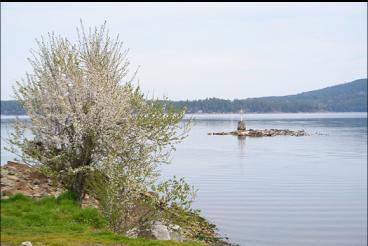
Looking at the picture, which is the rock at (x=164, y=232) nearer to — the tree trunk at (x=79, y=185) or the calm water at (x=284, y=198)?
the tree trunk at (x=79, y=185)

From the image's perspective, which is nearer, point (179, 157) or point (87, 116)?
point (87, 116)

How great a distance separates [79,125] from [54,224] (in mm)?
4081

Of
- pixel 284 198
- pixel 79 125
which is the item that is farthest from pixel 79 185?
pixel 284 198

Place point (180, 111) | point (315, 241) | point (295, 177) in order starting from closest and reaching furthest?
point (180, 111), point (315, 241), point (295, 177)

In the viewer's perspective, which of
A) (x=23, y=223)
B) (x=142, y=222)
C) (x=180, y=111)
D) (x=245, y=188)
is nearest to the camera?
(x=23, y=223)

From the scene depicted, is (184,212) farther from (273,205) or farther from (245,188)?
(245,188)

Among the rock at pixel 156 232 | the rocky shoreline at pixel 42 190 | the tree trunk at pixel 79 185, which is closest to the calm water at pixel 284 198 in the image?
the rocky shoreline at pixel 42 190

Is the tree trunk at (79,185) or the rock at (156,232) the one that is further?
the tree trunk at (79,185)

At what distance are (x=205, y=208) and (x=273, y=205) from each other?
4673mm

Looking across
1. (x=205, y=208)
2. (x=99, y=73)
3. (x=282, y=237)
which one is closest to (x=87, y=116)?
(x=99, y=73)

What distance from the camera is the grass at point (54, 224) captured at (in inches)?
557

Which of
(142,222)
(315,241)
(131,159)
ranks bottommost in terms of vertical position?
(315,241)

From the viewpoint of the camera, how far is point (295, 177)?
1914 inches

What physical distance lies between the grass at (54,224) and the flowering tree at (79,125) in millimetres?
1462
